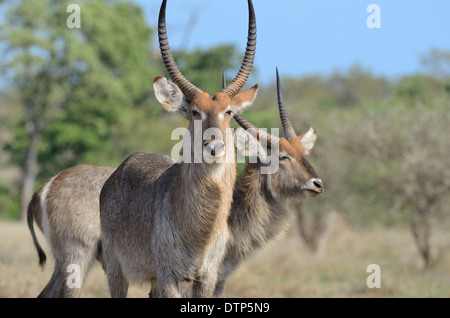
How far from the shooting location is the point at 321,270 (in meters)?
15.4

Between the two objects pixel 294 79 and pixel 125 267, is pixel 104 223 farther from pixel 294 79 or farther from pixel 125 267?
pixel 294 79

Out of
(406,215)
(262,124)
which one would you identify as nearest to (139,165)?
(406,215)

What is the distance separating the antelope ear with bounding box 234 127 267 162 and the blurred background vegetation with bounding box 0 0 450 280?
6.61 meters

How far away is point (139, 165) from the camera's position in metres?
6.14

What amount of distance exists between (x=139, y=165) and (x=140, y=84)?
25.2 m

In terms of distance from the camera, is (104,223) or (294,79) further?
(294,79)

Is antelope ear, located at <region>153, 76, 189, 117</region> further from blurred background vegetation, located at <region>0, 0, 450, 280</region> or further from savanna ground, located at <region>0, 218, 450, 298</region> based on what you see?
blurred background vegetation, located at <region>0, 0, 450, 280</region>

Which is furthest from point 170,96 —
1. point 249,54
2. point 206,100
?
point 249,54

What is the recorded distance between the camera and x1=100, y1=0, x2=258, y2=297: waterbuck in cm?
500

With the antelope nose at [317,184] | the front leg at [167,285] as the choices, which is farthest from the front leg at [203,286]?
the antelope nose at [317,184]

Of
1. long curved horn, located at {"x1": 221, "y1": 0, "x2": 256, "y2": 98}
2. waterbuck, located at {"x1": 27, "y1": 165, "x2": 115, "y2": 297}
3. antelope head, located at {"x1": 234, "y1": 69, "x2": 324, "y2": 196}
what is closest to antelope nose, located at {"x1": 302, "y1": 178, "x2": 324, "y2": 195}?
antelope head, located at {"x1": 234, "y1": 69, "x2": 324, "y2": 196}

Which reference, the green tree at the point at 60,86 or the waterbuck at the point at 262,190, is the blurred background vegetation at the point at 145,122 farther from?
the waterbuck at the point at 262,190
